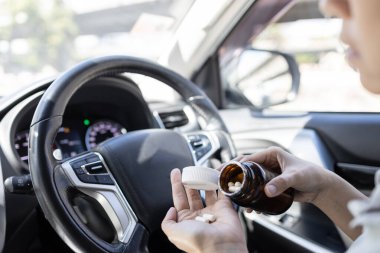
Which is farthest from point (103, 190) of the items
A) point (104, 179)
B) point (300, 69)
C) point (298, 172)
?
point (300, 69)

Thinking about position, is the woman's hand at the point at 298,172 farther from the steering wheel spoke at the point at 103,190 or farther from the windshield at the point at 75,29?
the windshield at the point at 75,29

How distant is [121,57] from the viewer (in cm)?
143

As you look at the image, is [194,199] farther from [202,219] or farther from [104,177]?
[104,177]

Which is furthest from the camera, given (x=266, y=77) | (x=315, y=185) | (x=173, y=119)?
(x=266, y=77)

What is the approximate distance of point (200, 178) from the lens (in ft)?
3.54

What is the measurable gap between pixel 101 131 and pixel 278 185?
1.00m

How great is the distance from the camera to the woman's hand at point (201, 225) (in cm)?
95

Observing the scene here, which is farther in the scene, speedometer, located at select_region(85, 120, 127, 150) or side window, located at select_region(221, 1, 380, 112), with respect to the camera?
side window, located at select_region(221, 1, 380, 112)

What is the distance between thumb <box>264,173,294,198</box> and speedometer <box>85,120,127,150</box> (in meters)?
0.92

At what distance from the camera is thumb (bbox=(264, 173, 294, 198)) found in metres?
1.06

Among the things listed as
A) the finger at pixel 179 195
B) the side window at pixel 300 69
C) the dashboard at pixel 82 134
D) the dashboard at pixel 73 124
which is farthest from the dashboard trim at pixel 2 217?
the side window at pixel 300 69

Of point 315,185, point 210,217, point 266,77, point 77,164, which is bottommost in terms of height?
point 266,77

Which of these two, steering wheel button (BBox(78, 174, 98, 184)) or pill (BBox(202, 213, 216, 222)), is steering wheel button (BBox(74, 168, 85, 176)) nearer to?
steering wheel button (BBox(78, 174, 98, 184))

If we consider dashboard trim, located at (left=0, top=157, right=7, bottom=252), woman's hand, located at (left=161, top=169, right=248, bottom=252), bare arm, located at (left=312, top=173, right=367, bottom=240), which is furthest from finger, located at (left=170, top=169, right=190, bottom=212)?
dashboard trim, located at (left=0, top=157, right=7, bottom=252)
